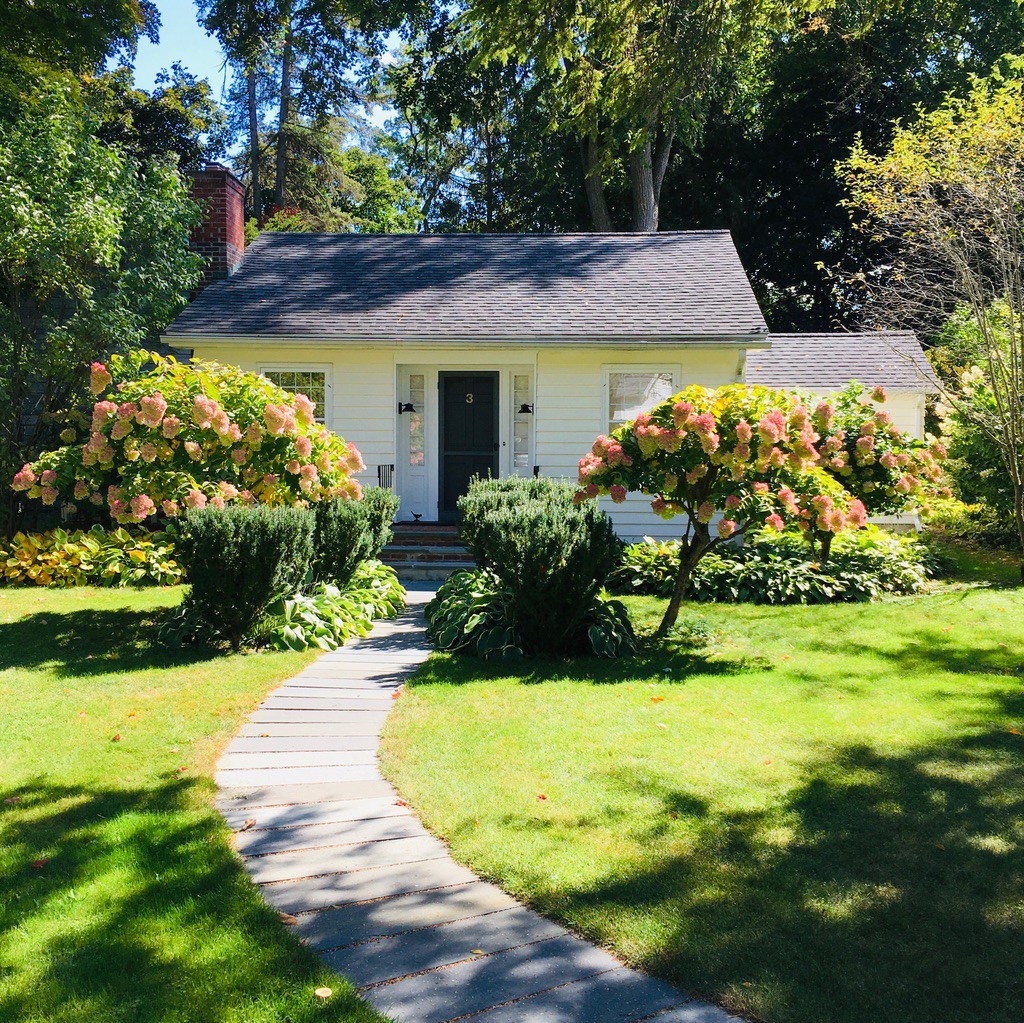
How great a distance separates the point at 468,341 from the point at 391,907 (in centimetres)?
981

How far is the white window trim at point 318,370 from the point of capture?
12992mm

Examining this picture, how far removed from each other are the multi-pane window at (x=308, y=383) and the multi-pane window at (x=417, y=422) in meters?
1.24

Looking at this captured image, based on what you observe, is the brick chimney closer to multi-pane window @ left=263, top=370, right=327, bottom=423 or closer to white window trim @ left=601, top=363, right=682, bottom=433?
multi-pane window @ left=263, top=370, right=327, bottom=423

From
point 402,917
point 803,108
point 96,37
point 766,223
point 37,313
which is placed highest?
point 803,108

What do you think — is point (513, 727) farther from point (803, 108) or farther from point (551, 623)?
point (803, 108)

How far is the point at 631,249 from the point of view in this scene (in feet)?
50.8

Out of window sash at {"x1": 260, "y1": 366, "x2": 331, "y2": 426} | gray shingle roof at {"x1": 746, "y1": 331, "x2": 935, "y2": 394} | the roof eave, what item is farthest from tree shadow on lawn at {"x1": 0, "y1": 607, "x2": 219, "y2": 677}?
gray shingle roof at {"x1": 746, "y1": 331, "x2": 935, "y2": 394}

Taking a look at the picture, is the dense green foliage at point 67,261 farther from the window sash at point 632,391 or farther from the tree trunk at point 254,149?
the tree trunk at point 254,149

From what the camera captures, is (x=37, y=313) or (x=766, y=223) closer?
(x=37, y=313)

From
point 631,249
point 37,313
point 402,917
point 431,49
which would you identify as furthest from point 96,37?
point 431,49

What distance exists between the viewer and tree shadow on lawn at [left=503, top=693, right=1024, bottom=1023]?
2783mm

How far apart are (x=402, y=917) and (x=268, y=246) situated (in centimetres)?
1407

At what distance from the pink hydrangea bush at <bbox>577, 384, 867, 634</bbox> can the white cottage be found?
4.98 m

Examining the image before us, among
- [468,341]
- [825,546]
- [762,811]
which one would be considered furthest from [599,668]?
[468,341]
